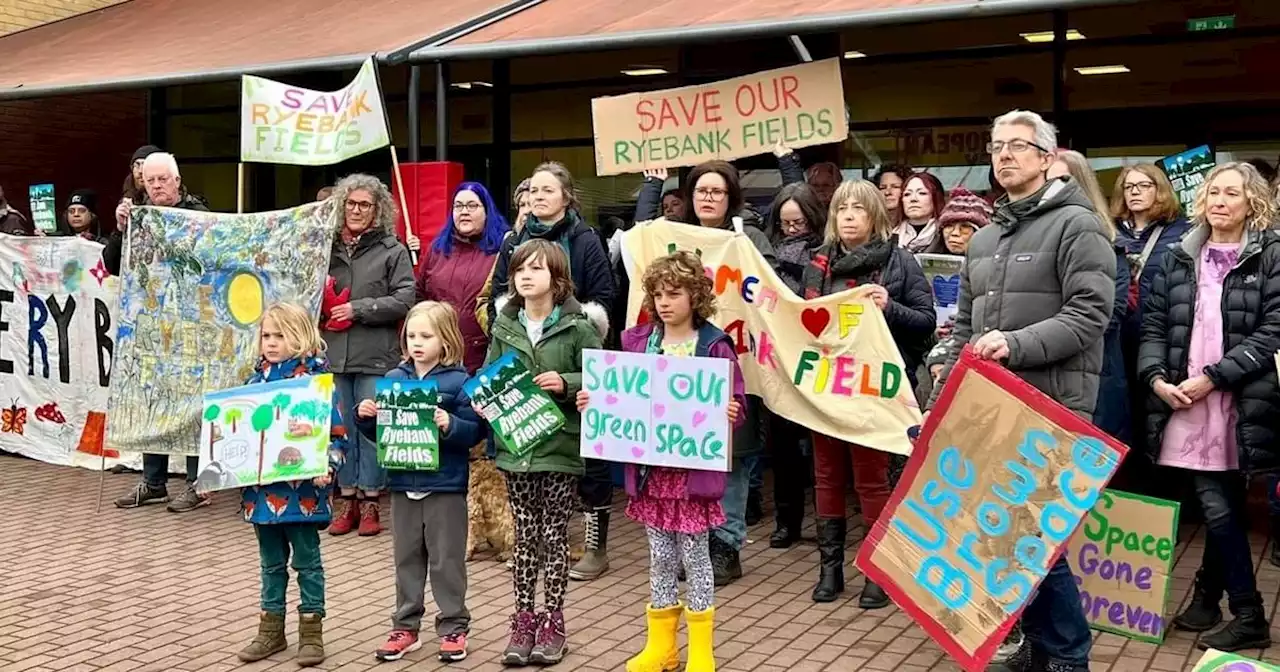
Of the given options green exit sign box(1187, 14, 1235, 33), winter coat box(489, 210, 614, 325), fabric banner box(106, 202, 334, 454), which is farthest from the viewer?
green exit sign box(1187, 14, 1235, 33)

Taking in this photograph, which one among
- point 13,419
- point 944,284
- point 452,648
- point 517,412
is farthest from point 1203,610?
point 13,419

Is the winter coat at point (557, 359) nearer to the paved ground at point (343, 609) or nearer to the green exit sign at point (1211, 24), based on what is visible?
the paved ground at point (343, 609)

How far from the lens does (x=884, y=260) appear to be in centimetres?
604

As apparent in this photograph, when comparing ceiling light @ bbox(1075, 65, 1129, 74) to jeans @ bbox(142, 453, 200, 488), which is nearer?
jeans @ bbox(142, 453, 200, 488)

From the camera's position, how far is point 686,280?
16.4 feet

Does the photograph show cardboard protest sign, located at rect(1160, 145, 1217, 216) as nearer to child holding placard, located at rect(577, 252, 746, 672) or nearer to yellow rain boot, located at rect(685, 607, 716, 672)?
child holding placard, located at rect(577, 252, 746, 672)

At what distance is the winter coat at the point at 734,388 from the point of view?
4.93 meters

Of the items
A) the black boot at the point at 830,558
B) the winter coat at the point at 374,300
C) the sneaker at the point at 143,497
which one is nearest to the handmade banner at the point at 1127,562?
the black boot at the point at 830,558

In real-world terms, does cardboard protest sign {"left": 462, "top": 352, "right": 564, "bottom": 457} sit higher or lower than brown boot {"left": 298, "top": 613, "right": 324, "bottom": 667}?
higher

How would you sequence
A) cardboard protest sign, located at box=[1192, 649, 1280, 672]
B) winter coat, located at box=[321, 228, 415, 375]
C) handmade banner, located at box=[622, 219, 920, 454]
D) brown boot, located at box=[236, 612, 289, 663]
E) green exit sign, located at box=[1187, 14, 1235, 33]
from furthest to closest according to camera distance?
green exit sign, located at box=[1187, 14, 1235, 33] → winter coat, located at box=[321, 228, 415, 375] → handmade banner, located at box=[622, 219, 920, 454] → brown boot, located at box=[236, 612, 289, 663] → cardboard protest sign, located at box=[1192, 649, 1280, 672]

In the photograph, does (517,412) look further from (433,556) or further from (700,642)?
(700,642)

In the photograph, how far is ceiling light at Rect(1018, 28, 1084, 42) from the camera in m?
9.84

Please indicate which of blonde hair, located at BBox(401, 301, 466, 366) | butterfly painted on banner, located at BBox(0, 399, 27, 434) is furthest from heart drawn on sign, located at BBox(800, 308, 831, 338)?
butterfly painted on banner, located at BBox(0, 399, 27, 434)

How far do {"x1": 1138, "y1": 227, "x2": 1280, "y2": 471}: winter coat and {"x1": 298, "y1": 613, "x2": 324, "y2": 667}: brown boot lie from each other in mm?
3569
